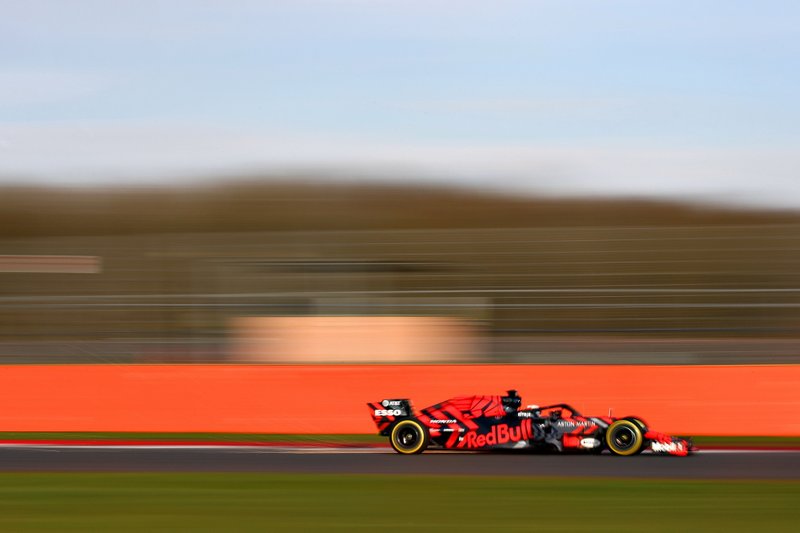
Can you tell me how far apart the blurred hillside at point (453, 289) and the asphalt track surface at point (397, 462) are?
3832 mm

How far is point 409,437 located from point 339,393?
468 cm

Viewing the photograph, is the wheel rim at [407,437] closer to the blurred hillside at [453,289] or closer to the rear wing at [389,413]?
the rear wing at [389,413]

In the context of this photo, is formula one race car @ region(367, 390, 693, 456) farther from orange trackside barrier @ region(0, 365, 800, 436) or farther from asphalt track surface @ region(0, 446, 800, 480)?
orange trackside barrier @ region(0, 365, 800, 436)

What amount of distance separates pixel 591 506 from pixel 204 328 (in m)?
11.3

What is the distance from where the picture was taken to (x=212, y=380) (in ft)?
64.5

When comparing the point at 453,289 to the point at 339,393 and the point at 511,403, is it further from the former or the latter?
the point at 511,403

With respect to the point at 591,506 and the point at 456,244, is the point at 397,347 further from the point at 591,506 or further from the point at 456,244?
the point at 591,506

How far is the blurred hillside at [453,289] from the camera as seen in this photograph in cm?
1903

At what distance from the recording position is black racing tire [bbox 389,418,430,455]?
14.8 meters

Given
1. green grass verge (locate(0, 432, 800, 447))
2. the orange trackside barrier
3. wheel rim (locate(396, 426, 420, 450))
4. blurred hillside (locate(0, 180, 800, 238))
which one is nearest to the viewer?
wheel rim (locate(396, 426, 420, 450))

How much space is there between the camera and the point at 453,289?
19.6 metres

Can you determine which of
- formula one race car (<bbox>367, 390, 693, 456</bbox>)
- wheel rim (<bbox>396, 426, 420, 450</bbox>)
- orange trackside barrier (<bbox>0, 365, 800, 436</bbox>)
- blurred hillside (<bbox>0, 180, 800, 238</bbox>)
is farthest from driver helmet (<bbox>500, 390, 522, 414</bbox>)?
blurred hillside (<bbox>0, 180, 800, 238</bbox>)

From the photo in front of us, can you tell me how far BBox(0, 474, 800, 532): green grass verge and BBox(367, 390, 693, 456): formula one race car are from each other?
2738 mm

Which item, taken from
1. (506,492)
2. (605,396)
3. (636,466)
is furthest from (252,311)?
(506,492)
